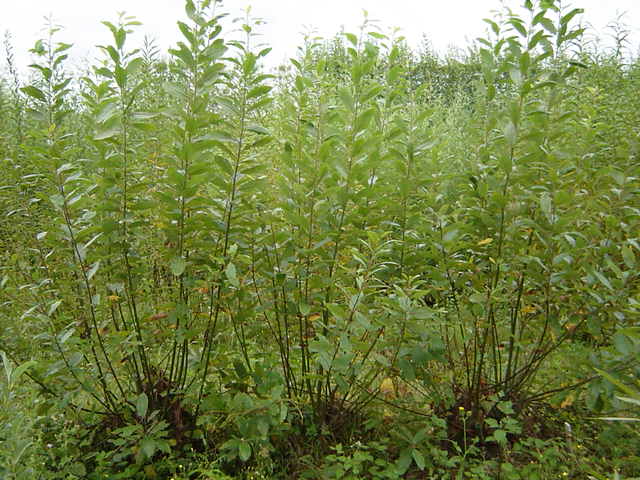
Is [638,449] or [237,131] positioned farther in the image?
[638,449]

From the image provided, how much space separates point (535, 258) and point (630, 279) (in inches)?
15.9

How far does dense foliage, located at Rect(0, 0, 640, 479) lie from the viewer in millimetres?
2184

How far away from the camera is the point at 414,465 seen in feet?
8.51

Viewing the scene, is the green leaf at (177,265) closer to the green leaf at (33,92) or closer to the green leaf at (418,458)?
the green leaf at (33,92)

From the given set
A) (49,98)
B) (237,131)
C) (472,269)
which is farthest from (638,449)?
(49,98)

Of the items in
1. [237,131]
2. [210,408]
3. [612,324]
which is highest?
[237,131]

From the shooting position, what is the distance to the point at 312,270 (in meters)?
2.42

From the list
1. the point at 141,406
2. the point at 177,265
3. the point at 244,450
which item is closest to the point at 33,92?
the point at 177,265

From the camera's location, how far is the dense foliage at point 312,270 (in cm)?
218

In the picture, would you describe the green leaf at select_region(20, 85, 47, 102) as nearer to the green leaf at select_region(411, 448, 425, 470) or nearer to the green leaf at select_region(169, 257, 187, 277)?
the green leaf at select_region(169, 257, 187, 277)

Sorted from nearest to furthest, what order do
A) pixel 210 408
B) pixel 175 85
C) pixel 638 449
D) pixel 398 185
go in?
pixel 175 85 → pixel 210 408 → pixel 398 185 → pixel 638 449

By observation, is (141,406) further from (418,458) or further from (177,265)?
(418,458)

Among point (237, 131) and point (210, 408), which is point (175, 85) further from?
point (210, 408)

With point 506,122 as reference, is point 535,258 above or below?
below
